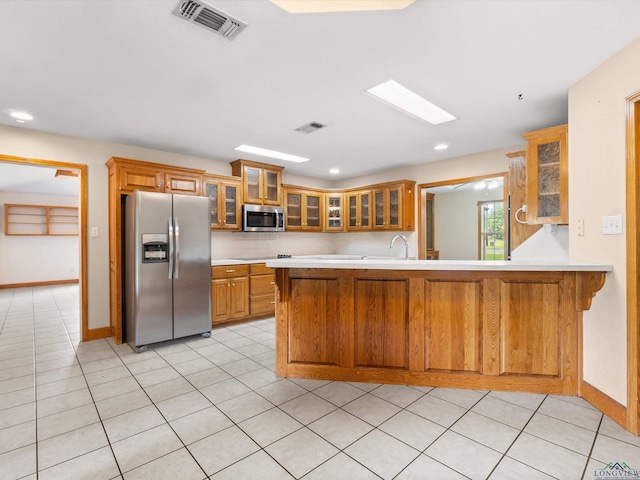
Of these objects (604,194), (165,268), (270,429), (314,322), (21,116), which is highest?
(21,116)

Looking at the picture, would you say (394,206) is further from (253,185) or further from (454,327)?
(454,327)

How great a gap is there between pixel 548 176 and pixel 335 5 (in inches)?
100

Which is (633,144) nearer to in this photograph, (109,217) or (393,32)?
(393,32)

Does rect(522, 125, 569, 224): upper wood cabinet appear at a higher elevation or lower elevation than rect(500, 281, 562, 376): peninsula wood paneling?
higher

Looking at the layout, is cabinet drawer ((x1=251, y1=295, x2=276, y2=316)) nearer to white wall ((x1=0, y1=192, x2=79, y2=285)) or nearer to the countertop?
the countertop

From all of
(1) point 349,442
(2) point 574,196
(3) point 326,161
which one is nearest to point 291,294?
(1) point 349,442

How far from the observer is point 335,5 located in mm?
1729

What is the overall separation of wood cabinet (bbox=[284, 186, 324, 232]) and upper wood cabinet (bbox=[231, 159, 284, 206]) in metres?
0.32

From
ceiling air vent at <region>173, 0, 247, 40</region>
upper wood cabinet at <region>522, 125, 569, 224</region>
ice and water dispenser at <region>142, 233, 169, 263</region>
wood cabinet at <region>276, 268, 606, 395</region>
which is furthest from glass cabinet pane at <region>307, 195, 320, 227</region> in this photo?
ceiling air vent at <region>173, 0, 247, 40</region>

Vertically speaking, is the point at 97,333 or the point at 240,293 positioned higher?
the point at 240,293

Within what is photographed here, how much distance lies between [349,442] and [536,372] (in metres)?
1.61

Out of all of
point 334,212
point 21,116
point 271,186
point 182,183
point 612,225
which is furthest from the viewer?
point 334,212

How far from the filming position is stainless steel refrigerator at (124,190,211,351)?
3.55 meters

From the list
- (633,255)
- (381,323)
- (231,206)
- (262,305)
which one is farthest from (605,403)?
(231,206)
